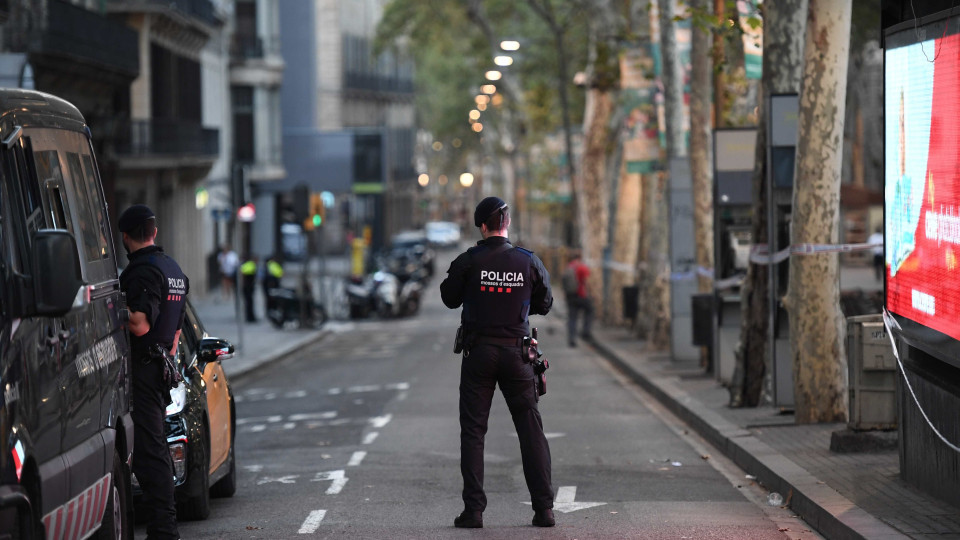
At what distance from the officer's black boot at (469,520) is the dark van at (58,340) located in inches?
78.7

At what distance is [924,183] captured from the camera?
29.8 feet

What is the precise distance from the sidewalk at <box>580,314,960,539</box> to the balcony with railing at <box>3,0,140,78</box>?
14415mm

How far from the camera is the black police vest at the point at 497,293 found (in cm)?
921

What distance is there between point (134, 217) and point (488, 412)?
2.18 metres

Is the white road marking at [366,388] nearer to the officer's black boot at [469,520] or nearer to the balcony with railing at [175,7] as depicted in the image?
the officer's black boot at [469,520]

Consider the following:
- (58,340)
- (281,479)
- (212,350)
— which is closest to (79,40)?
(281,479)

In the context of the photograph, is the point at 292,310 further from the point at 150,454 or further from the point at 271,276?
the point at 150,454

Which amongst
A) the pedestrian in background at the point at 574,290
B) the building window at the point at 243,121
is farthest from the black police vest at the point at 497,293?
the building window at the point at 243,121

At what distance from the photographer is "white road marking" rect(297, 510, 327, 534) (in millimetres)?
9578

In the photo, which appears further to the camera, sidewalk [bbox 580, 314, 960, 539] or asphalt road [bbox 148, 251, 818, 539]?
asphalt road [bbox 148, 251, 818, 539]

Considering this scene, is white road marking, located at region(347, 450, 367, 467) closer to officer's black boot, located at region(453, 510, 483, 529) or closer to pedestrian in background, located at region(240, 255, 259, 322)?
officer's black boot, located at region(453, 510, 483, 529)

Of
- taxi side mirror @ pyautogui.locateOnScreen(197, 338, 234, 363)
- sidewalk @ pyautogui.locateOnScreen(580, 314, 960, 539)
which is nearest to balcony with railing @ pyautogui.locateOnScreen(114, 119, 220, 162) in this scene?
sidewalk @ pyautogui.locateOnScreen(580, 314, 960, 539)

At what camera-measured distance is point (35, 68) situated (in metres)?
28.9

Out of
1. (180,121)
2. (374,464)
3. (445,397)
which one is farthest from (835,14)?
(180,121)
